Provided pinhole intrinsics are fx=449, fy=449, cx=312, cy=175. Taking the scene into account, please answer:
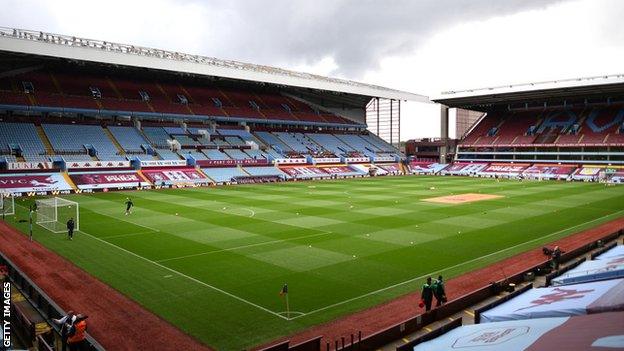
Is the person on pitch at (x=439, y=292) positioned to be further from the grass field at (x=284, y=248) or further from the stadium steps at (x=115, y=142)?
the stadium steps at (x=115, y=142)

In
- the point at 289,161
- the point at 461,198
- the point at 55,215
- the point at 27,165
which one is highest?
the point at 289,161

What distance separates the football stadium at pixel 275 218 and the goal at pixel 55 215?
0.83 ft

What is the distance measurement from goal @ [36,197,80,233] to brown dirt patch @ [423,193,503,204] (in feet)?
93.2

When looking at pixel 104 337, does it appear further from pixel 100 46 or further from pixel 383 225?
pixel 100 46

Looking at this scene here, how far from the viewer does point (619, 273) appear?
39.5 feet

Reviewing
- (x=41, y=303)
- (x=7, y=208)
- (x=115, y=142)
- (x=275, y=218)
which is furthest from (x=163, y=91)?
(x=41, y=303)

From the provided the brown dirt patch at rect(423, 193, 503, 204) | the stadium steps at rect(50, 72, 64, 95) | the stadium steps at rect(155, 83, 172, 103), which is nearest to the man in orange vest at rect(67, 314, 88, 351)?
the brown dirt patch at rect(423, 193, 503, 204)

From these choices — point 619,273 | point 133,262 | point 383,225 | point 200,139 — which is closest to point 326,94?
point 200,139

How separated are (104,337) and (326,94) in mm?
Answer: 81523

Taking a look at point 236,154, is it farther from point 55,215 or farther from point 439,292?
point 439,292

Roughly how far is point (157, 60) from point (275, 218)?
3716cm

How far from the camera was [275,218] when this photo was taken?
30.6 meters

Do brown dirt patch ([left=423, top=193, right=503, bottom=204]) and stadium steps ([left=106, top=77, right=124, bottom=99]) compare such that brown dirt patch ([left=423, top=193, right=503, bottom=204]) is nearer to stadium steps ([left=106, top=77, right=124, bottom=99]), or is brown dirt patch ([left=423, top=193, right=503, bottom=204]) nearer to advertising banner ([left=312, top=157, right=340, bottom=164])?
advertising banner ([left=312, top=157, right=340, bottom=164])

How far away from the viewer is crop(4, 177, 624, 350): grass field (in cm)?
1455
